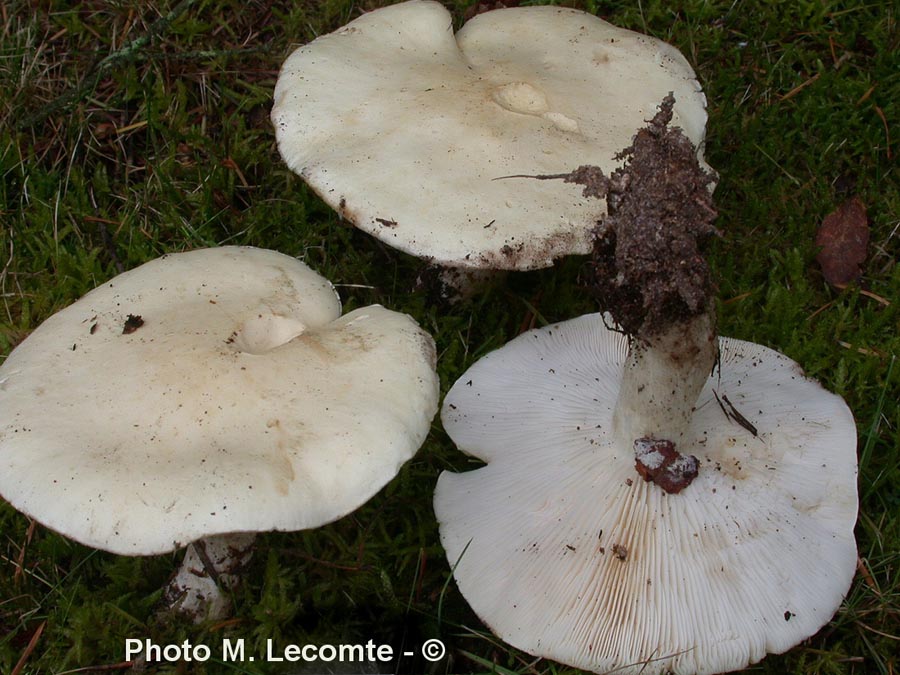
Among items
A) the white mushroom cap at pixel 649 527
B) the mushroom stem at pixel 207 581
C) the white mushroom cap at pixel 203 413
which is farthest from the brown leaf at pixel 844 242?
the mushroom stem at pixel 207 581

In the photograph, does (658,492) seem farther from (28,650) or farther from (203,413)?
(28,650)

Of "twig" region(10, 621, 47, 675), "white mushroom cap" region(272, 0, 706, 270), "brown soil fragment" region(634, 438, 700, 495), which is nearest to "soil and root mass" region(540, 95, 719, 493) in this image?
"brown soil fragment" region(634, 438, 700, 495)

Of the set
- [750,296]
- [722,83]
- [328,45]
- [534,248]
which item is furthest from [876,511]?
[328,45]

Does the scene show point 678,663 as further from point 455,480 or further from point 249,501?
point 249,501

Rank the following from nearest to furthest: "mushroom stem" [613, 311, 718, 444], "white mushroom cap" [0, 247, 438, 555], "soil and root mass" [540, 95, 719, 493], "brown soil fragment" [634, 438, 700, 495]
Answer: "white mushroom cap" [0, 247, 438, 555]
"soil and root mass" [540, 95, 719, 493]
"mushroom stem" [613, 311, 718, 444]
"brown soil fragment" [634, 438, 700, 495]

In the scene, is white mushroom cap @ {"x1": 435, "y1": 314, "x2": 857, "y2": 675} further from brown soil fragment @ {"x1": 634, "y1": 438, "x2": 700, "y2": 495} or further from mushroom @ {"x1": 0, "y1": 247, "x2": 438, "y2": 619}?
mushroom @ {"x1": 0, "y1": 247, "x2": 438, "y2": 619}

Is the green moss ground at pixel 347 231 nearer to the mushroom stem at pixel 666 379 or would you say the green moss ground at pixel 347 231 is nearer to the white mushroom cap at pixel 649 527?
the white mushroom cap at pixel 649 527
